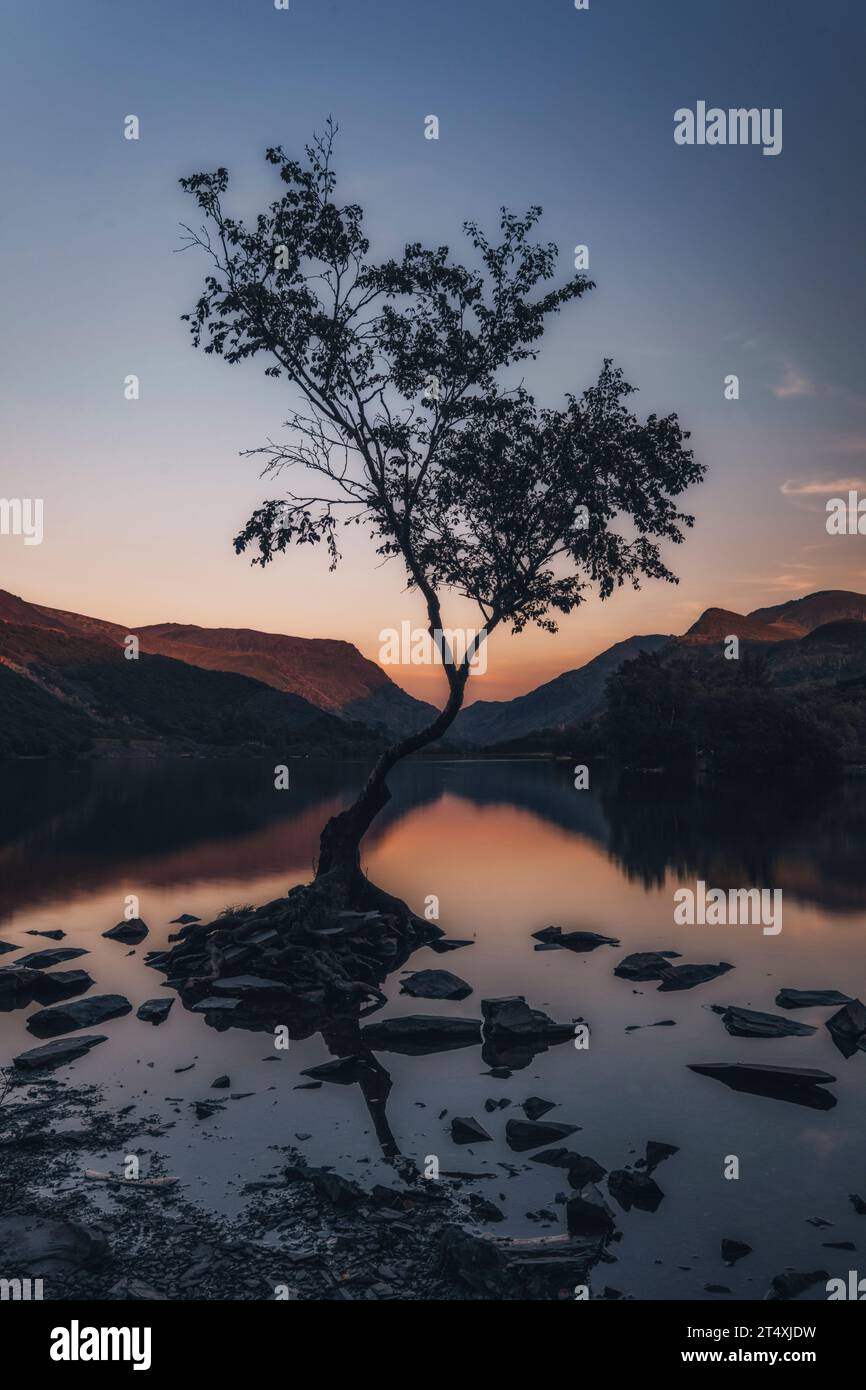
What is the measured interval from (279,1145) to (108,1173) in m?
2.24

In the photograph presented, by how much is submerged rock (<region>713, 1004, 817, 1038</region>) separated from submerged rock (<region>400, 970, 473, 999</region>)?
586 centimetres

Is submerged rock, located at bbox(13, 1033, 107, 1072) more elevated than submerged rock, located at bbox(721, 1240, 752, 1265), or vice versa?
submerged rock, located at bbox(721, 1240, 752, 1265)

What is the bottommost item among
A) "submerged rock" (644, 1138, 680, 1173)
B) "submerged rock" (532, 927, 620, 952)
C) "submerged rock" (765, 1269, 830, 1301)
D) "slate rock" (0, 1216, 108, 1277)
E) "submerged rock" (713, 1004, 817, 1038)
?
"submerged rock" (532, 927, 620, 952)

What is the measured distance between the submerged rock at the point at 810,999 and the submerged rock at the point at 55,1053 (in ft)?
47.7

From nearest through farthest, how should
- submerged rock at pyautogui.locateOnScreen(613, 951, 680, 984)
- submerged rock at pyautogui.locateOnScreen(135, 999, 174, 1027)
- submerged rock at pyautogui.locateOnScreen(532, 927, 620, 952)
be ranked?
1. submerged rock at pyautogui.locateOnScreen(135, 999, 174, 1027)
2. submerged rock at pyautogui.locateOnScreen(613, 951, 680, 984)
3. submerged rock at pyautogui.locateOnScreen(532, 927, 620, 952)

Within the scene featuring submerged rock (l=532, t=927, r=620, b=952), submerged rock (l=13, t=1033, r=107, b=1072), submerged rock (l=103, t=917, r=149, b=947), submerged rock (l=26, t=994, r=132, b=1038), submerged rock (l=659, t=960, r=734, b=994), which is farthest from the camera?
submerged rock (l=103, t=917, r=149, b=947)

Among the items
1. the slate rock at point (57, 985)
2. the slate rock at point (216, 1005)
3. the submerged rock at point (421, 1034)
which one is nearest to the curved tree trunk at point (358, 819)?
the slate rock at point (216, 1005)

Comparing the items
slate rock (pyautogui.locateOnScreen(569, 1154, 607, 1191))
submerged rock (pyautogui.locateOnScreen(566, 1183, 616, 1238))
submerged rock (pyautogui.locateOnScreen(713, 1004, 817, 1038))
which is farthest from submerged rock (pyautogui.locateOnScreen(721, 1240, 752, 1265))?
submerged rock (pyautogui.locateOnScreen(713, 1004, 817, 1038))

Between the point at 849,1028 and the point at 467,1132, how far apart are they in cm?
899

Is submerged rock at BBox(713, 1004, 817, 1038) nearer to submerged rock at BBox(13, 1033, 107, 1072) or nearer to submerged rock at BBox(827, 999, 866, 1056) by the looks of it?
submerged rock at BBox(827, 999, 866, 1056)

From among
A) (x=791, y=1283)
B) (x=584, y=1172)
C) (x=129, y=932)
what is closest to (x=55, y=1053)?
(x=584, y=1172)

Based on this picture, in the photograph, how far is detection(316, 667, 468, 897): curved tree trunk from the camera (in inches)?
1077
